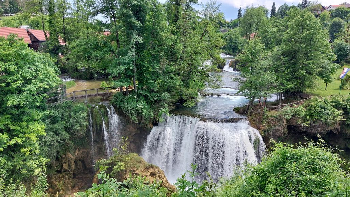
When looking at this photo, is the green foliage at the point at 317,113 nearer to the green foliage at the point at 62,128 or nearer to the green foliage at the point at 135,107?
the green foliage at the point at 135,107

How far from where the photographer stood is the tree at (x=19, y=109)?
14.3 metres

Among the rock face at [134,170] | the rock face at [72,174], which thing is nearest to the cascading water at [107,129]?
the rock face at [72,174]

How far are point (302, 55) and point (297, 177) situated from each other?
19.5 m

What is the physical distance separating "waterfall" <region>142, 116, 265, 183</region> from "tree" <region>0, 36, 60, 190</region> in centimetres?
941

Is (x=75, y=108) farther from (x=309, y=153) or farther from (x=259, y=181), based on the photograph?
(x=309, y=153)

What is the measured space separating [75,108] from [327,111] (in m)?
20.8

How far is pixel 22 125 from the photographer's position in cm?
1479

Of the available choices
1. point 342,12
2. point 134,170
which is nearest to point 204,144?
point 134,170

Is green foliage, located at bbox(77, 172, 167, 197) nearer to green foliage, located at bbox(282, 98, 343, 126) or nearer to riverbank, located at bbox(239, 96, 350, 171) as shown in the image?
riverbank, located at bbox(239, 96, 350, 171)

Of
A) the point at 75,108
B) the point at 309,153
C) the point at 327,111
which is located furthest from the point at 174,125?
the point at 309,153

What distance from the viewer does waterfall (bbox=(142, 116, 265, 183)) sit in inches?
764

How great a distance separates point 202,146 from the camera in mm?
20203

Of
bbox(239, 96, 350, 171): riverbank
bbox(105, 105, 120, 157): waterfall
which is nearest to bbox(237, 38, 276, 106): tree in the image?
bbox(239, 96, 350, 171): riverbank

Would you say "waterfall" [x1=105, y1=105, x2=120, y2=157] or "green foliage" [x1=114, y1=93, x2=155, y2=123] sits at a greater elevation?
"green foliage" [x1=114, y1=93, x2=155, y2=123]
